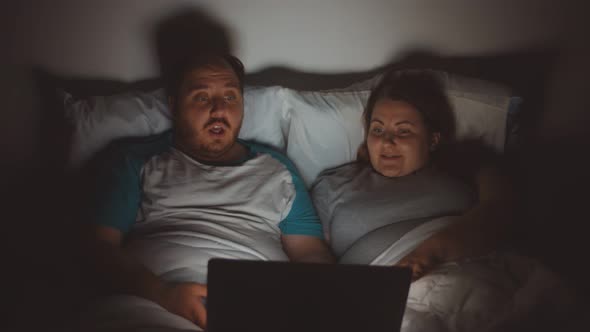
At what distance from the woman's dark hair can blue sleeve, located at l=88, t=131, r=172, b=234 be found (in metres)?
0.74

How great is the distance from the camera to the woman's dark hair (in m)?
1.45

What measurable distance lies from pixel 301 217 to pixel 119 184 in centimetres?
56

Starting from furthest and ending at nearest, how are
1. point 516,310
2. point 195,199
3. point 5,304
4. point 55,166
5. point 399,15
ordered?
point 399,15, point 55,166, point 195,199, point 5,304, point 516,310

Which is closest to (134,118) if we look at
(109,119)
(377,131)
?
(109,119)

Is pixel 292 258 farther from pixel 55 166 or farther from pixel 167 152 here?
pixel 55 166

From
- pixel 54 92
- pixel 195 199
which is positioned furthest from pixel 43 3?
pixel 195 199

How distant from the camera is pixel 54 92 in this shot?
1685 millimetres

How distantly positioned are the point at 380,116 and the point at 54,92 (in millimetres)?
1217

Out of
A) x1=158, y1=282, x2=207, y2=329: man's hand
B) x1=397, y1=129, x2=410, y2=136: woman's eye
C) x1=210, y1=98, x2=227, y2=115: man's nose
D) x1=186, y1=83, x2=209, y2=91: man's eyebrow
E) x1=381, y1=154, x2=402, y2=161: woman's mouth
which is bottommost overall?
x1=158, y1=282, x2=207, y2=329: man's hand

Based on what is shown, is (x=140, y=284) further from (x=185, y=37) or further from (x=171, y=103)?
(x=185, y=37)

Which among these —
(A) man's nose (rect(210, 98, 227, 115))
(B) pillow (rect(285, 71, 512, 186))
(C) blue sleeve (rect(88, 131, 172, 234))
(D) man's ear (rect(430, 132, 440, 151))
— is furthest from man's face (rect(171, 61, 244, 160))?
(D) man's ear (rect(430, 132, 440, 151))

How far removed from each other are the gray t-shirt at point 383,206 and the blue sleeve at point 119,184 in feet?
1.97

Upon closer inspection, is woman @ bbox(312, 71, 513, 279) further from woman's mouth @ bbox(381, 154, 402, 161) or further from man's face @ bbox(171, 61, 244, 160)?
man's face @ bbox(171, 61, 244, 160)

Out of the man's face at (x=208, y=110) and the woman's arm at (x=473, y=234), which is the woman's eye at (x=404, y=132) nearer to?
the woman's arm at (x=473, y=234)
